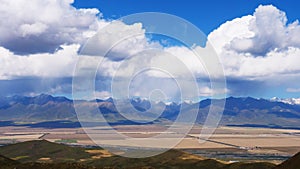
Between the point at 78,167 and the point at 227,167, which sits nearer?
the point at 78,167

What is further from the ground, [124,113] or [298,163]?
[124,113]

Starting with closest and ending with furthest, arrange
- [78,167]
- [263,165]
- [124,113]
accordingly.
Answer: [124,113] < [78,167] < [263,165]

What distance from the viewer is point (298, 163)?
3777 inches

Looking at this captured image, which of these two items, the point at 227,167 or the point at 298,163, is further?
the point at 227,167

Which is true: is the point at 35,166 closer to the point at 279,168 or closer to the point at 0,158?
the point at 0,158

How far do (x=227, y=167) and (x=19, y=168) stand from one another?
332ft

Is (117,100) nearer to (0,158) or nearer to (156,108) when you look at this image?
(156,108)

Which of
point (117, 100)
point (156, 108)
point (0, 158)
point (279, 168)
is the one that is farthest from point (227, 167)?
point (117, 100)

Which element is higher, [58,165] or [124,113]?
[124,113]

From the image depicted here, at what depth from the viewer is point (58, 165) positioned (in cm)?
11219

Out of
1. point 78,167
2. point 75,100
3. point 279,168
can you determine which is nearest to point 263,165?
point 279,168

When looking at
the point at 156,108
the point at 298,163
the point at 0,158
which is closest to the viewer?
the point at 156,108

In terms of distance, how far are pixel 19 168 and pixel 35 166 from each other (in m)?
4.35

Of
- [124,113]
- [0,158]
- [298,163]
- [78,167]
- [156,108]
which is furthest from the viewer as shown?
[0,158]
